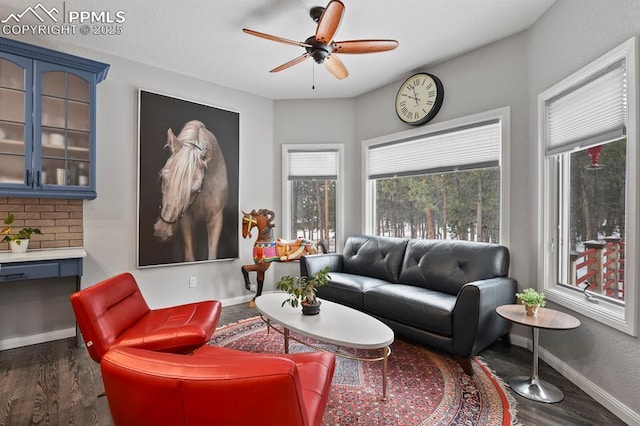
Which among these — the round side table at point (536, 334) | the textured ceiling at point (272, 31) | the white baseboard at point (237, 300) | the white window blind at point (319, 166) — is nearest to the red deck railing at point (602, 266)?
the round side table at point (536, 334)

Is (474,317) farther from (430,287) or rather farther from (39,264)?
(39,264)

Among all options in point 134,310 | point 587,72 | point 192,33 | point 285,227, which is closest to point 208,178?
point 285,227

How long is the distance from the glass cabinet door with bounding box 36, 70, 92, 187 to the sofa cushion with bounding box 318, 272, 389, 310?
2509mm

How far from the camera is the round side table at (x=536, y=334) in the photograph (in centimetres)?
209

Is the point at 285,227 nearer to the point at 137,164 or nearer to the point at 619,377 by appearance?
the point at 137,164

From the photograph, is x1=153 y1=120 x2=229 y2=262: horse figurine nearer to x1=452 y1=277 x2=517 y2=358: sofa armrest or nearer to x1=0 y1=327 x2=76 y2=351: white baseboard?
x1=0 y1=327 x2=76 y2=351: white baseboard

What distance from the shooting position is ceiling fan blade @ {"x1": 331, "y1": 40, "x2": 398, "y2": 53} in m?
2.41

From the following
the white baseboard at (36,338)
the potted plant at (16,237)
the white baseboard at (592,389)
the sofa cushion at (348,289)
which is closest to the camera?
the white baseboard at (592,389)

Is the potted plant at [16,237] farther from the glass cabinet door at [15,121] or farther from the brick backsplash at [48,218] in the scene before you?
the glass cabinet door at [15,121]

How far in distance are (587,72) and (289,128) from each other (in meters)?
3.31

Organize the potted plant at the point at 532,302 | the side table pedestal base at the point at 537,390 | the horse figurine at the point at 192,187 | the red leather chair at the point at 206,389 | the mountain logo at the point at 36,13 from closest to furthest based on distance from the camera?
1. the red leather chair at the point at 206,389
2. the side table pedestal base at the point at 537,390
3. the potted plant at the point at 532,302
4. the mountain logo at the point at 36,13
5. the horse figurine at the point at 192,187

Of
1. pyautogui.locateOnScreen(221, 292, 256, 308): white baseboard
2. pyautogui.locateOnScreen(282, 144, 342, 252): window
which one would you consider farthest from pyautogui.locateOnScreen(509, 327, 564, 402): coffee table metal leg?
pyautogui.locateOnScreen(221, 292, 256, 308): white baseboard

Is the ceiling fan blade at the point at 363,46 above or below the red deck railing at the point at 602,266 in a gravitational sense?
above

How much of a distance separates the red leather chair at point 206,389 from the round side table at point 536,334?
1858 mm
